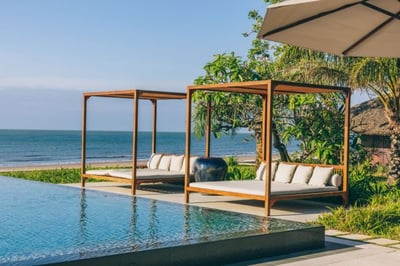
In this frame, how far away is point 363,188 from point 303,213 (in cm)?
219

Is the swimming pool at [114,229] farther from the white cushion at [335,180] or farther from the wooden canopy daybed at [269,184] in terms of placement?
the white cushion at [335,180]

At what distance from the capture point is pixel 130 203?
995cm

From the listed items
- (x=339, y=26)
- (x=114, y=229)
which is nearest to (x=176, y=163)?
(x=114, y=229)

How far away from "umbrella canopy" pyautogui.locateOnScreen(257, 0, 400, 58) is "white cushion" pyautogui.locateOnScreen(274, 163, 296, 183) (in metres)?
5.15

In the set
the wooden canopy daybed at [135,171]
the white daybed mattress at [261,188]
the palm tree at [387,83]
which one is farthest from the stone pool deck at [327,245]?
the palm tree at [387,83]

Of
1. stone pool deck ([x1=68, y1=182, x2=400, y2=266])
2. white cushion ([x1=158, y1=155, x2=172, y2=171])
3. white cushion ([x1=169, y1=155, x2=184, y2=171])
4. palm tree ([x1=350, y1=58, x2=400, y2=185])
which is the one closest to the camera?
stone pool deck ([x1=68, y1=182, x2=400, y2=266])

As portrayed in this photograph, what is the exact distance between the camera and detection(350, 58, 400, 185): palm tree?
13.4 meters

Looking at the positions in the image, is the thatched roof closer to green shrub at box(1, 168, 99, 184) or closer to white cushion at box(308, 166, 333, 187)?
green shrub at box(1, 168, 99, 184)

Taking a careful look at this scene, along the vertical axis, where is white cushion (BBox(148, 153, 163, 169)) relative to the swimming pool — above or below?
above

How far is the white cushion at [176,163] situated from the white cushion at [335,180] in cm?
394

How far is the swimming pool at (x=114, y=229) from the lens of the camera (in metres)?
5.94

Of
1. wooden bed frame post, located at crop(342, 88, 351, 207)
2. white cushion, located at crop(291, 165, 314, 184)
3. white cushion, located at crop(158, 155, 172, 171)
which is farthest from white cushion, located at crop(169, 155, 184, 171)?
wooden bed frame post, located at crop(342, 88, 351, 207)

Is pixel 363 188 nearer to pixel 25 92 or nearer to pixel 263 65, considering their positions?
pixel 263 65

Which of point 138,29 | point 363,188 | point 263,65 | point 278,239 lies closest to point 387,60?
point 363,188
